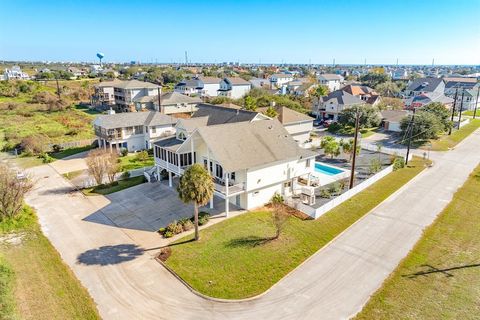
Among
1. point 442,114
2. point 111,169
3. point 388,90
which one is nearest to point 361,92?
point 388,90

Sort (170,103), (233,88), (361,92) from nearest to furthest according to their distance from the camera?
(170,103)
(361,92)
(233,88)

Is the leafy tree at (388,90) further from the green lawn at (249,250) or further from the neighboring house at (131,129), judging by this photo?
the green lawn at (249,250)

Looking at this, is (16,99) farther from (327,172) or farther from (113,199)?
(327,172)

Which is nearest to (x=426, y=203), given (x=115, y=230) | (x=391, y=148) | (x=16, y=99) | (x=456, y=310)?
(x=456, y=310)

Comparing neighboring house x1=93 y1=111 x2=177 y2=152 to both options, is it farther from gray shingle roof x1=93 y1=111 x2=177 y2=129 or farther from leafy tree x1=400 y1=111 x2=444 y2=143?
leafy tree x1=400 y1=111 x2=444 y2=143

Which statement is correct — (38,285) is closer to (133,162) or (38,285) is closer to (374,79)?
(133,162)
